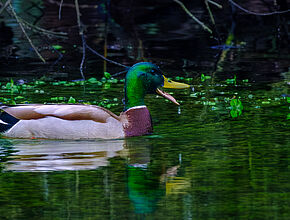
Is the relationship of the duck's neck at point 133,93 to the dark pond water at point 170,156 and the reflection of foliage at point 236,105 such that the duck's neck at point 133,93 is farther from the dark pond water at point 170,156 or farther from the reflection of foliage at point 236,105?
the reflection of foliage at point 236,105

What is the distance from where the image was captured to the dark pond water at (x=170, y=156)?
7.90 metres

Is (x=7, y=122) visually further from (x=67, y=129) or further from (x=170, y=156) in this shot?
(x=170, y=156)

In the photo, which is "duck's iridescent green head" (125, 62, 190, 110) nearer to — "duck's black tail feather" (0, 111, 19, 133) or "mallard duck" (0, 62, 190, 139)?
"mallard duck" (0, 62, 190, 139)

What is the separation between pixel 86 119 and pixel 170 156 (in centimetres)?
151

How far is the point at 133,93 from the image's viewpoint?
1158cm

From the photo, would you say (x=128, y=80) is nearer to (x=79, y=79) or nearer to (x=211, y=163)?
(x=211, y=163)

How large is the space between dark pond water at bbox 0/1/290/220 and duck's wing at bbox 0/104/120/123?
13.5 inches

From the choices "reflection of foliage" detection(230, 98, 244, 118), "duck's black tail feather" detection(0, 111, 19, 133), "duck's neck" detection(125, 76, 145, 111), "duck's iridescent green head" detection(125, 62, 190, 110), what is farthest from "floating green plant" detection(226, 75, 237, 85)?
"duck's black tail feather" detection(0, 111, 19, 133)

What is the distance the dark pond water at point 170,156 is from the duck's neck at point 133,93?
0.48 meters

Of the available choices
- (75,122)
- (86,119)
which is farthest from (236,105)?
(75,122)

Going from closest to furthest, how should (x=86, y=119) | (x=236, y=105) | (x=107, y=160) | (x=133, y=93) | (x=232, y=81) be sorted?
(x=107, y=160), (x=86, y=119), (x=133, y=93), (x=236, y=105), (x=232, y=81)

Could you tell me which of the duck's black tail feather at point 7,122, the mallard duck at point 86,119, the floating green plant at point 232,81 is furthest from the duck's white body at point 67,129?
the floating green plant at point 232,81

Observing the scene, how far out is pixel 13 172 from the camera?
367 inches

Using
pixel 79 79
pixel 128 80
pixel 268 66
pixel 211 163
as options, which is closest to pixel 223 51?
pixel 268 66
